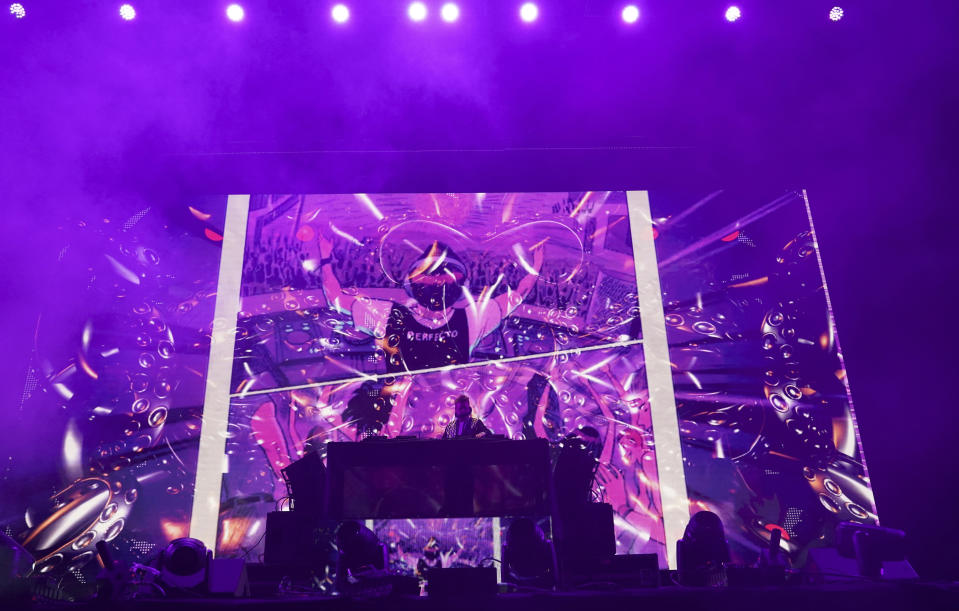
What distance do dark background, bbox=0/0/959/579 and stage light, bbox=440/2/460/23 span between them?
6 cm

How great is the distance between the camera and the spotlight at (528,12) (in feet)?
12.1

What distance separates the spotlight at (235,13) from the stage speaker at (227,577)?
2918mm

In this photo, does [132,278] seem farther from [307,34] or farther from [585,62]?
[585,62]

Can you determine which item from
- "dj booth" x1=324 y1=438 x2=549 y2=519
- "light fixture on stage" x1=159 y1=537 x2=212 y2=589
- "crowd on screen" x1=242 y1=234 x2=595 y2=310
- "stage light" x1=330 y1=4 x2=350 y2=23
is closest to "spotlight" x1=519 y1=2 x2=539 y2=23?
"stage light" x1=330 y1=4 x2=350 y2=23

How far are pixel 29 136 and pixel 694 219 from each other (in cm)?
485

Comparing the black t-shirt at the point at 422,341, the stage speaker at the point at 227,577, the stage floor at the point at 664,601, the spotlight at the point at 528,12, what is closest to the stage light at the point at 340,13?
the spotlight at the point at 528,12

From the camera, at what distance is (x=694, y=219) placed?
16.9 ft

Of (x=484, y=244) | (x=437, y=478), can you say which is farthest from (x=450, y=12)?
(x=437, y=478)

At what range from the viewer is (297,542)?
11.1 feet

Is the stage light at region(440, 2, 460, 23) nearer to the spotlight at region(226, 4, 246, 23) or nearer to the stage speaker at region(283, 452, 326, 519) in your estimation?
the spotlight at region(226, 4, 246, 23)

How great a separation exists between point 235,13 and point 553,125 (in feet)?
7.01

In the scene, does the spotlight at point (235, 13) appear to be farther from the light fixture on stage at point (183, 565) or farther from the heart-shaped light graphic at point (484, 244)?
the light fixture on stage at point (183, 565)

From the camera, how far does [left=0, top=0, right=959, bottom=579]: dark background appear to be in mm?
3846

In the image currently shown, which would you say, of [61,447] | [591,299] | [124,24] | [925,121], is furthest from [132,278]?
[925,121]
